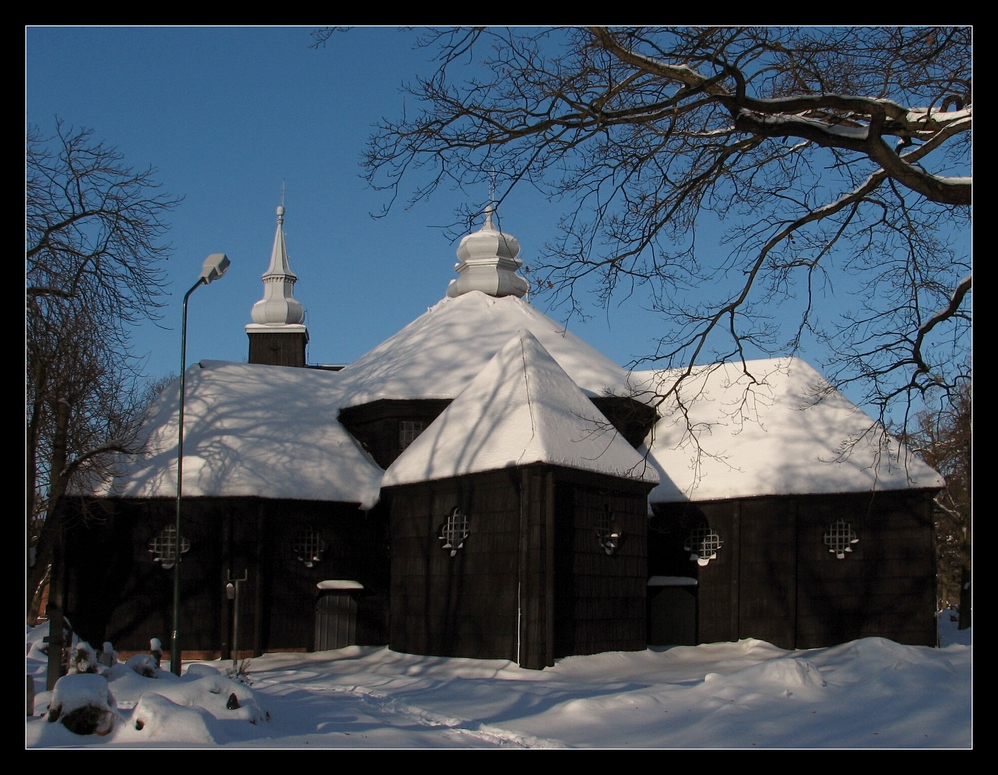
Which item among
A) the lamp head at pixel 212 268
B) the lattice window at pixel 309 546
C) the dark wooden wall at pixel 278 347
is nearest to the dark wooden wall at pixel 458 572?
the lattice window at pixel 309 546

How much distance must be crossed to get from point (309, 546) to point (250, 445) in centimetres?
323

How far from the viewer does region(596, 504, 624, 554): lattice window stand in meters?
22.1

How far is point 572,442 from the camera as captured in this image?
2186 centimetres

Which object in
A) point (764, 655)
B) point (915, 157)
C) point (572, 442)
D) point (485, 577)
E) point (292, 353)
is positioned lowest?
point (764, 655)

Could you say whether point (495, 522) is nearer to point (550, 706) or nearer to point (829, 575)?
point (550, 706)

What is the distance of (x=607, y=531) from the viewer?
22344mm

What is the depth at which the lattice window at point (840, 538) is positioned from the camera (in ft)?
82.4

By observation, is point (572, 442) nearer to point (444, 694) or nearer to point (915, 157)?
point (444, 694)

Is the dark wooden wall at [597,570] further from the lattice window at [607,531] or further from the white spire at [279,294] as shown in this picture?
Result: the white spire at [279,294]

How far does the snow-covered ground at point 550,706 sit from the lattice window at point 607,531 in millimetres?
2432

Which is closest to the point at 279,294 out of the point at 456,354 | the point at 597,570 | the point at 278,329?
the point at 278,329

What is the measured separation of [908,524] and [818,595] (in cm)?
288
